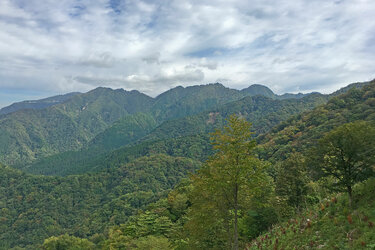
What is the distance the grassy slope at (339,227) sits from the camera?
42.9 ft

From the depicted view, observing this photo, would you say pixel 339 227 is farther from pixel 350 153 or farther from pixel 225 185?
pixel 225 185

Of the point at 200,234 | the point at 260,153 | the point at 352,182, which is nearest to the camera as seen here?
the point at 352,182

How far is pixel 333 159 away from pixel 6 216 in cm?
24807

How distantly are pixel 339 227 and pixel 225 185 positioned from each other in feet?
26.9

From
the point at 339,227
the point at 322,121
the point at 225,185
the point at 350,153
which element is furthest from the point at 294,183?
the point at 322,121

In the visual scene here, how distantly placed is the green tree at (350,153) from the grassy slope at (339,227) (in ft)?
3.36

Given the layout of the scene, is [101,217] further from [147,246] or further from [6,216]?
[147,246]

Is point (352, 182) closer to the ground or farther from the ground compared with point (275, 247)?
farther from the ground

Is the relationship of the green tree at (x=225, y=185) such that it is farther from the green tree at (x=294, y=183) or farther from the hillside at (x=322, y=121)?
the hillside at (x=322, y=121)

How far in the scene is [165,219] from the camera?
46594 mm

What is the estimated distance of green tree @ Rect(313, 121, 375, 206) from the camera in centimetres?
1614

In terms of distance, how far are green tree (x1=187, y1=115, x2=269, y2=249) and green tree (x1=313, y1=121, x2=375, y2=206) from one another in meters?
5.26

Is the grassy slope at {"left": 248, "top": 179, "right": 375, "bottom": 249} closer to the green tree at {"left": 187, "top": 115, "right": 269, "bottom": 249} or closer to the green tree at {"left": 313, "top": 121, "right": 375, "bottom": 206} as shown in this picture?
the green tree at {"left": 313, "top": 121, "right": 375, "bottom": 206}

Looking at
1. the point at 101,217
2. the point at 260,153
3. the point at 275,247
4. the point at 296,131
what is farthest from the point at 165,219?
the point at 101,217
